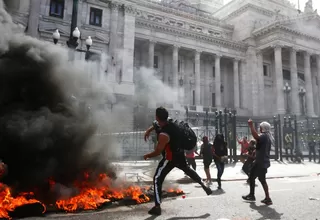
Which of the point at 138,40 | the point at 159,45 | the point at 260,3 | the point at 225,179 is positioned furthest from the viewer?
the point at 260,3

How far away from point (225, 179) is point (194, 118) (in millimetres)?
18773

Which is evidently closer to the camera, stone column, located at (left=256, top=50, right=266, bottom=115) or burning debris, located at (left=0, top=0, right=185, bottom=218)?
burning debris, located at (left=0, top=0, right=185, bottom=218)

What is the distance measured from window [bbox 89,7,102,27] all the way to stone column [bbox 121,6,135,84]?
2.41 metres

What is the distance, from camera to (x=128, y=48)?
25.0m

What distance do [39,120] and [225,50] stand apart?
110ft

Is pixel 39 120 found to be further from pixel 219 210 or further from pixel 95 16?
pixel 95 16

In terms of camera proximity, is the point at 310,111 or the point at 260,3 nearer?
the point at 310,111

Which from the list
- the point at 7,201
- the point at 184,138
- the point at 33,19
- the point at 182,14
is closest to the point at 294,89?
the point at 182,14

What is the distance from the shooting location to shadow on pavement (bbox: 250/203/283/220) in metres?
4.20

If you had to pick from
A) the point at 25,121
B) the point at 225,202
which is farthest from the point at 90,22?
the point at 225,202

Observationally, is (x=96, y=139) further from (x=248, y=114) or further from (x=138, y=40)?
(x=248, y=114)

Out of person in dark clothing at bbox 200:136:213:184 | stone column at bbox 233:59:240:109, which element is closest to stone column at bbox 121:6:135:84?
person in dark clothing at bbox 200:136:213:184

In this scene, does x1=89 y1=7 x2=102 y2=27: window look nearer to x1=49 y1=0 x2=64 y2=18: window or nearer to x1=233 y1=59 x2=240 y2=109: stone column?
x1=49 y1=0 x2=64 y2=18: window

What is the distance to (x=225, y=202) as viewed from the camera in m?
5.30
